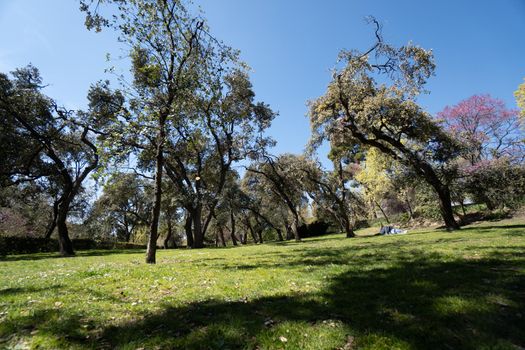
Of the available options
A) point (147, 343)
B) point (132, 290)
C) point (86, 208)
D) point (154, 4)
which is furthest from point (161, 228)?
→ point (147, 343)

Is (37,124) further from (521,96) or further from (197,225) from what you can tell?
(521,96)

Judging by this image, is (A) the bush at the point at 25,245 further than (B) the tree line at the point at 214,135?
Yes

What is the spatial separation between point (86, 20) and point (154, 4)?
4.22m

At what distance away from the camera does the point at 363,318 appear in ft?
16.1

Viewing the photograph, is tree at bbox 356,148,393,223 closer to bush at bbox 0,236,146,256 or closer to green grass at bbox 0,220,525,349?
green grass at bbox 0,220,525,349

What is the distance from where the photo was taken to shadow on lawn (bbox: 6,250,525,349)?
421cm

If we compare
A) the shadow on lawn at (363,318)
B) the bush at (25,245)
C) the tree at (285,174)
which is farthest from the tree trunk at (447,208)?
the bush at (25,245)

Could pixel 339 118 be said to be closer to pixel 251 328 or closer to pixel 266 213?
pixel 251 328

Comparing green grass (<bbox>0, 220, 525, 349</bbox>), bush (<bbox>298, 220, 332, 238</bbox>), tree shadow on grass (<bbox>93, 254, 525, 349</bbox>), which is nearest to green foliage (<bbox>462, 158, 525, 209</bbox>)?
green grass (<bbox>0, 220, 525, 349</bbox>)

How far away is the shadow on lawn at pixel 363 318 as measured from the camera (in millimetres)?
4207

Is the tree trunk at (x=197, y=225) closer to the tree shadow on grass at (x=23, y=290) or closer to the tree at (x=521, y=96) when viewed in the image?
the tree shadow on grass at (x=23, y=290)

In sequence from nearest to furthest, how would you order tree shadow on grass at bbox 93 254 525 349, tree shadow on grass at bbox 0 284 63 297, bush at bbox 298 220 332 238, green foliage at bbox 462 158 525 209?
tree shadow on grass at bbox 93 254 525 349
tree shadow on grass at bbox 0 284 63 297
green foliage at bbox 462 158 525 209
bush at bbox 298 220 332 238

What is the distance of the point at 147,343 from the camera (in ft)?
14.2

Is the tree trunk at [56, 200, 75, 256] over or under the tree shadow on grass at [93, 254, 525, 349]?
over
